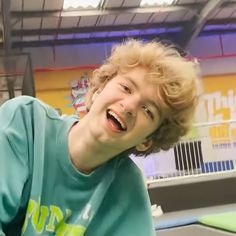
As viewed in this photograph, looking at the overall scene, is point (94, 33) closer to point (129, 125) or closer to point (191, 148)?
point (191, 148)

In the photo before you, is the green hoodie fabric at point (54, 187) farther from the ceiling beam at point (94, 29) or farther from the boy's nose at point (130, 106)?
the ceiling beam at point (94, 29)

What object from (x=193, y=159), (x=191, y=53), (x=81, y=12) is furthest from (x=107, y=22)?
(x=193, y=159)

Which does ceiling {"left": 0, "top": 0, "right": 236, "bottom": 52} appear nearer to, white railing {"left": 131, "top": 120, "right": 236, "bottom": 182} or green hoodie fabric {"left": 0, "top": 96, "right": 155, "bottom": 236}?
white railing {"left": 131, "top": 120, "right": 236, "bottom": 182}

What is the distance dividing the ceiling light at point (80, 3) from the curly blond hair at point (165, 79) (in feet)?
16.5

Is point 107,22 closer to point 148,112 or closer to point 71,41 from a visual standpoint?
point 71,41

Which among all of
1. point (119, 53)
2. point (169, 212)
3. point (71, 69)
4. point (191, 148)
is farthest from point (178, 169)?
point (71, 69)

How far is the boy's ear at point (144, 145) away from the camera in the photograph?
3.05ft

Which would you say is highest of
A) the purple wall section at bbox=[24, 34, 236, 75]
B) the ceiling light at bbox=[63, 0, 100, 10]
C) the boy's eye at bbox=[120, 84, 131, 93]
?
the ceiling light at bbox=[63, 0, 100, 10]

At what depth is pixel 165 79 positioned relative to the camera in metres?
0.86

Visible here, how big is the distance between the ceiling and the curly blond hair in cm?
471

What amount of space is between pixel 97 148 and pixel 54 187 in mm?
110

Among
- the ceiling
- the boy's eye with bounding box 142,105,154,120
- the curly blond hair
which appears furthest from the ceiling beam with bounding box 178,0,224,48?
the boy's eye with bounding box 142,105,154,120

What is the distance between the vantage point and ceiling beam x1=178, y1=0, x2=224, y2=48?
6.06 meters

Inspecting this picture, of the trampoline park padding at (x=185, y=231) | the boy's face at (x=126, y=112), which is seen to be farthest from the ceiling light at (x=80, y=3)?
the boy's face at (x=126, y=112)
